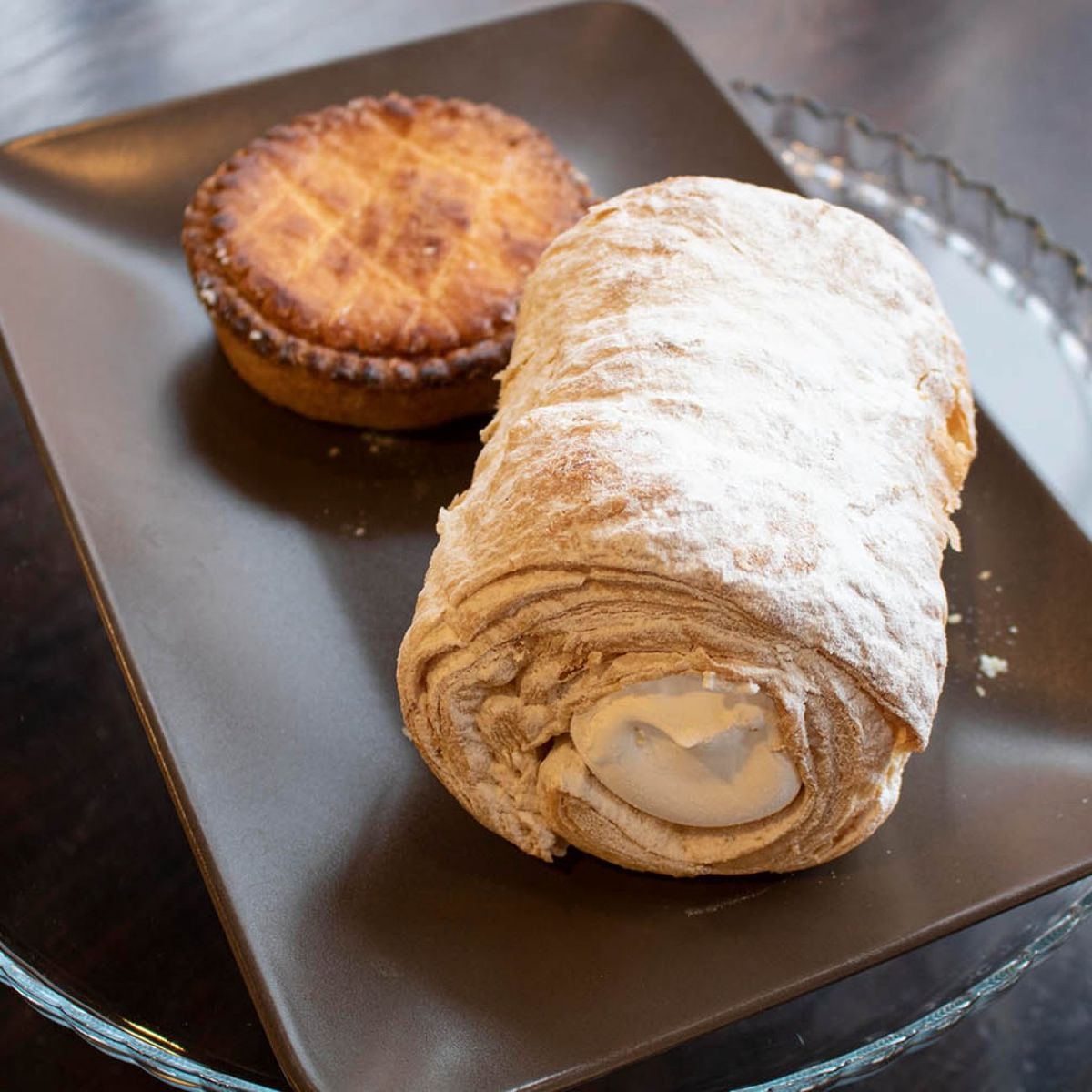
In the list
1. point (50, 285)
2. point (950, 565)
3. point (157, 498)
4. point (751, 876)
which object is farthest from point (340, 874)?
point (50, 285)

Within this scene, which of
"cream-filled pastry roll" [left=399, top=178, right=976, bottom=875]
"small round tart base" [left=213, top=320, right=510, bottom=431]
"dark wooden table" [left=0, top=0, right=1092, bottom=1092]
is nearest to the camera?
"cream-filled pastry roll" [left=399, top=178, right=976, bottom=875]

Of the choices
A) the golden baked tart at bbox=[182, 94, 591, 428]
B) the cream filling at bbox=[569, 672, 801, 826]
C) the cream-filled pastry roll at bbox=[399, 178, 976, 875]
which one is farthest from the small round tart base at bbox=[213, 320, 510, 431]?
the cream filling at bbox=[569, 672, 801, 826]

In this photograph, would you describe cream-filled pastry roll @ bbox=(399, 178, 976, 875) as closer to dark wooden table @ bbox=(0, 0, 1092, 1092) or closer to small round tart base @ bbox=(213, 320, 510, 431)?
small round tart base @ bbox=(213, 320, 510, 431)

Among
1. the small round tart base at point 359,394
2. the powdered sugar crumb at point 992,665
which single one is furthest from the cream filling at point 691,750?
the small round tart base at point 359,394

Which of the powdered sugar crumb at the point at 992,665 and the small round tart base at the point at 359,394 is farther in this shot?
the small round tart base at the point at 359,394

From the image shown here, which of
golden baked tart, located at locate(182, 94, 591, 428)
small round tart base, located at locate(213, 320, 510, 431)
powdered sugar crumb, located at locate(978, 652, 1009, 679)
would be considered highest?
golden baked tart, located at locate(182, 94, 591, 428)

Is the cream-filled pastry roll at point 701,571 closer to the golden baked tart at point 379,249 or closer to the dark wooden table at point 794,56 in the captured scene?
the golden baked tart at point 379,249
